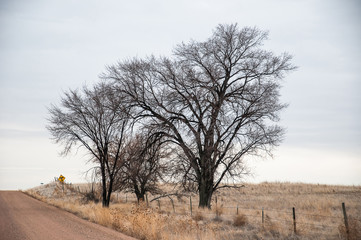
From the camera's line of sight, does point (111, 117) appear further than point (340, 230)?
Yes

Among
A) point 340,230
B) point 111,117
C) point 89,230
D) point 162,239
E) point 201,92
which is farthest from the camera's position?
point 111,117

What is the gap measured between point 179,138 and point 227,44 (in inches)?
248

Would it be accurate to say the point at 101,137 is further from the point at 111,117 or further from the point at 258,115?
the point at 258,115

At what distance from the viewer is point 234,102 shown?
18.3 metres

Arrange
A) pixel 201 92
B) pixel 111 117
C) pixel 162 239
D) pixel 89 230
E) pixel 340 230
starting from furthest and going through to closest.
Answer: pixel 111 117, pixel 201 92, pixel 340 230, pixel 89 230, pixel 162 239

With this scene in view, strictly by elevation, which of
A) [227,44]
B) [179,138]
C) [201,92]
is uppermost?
[227,44]

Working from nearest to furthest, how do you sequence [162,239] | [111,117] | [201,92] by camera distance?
[162,239] → [201,92] → [111,117]

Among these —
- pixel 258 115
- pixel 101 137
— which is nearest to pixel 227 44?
pixel 258 115

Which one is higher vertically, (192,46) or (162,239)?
(192,46)

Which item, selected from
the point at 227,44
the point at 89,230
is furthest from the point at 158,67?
the point at 89,230

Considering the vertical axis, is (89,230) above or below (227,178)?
below

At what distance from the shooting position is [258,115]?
18297 millimetres

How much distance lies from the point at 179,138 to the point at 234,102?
12.7ft

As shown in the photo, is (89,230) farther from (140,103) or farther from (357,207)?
(357,207)
